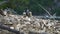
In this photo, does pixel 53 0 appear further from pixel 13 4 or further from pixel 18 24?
pixel 18 24

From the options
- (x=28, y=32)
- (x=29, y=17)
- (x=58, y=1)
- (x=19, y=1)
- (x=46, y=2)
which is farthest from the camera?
(x=58, y=1)

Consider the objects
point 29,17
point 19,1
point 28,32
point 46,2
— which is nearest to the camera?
point 28,32

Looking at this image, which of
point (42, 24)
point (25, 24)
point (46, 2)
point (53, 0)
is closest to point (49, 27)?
point (42, 24)

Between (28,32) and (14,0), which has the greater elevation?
(14,0)

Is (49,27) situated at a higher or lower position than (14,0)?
lower

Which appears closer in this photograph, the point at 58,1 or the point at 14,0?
the point at 14,0

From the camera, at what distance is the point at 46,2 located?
10797 mm

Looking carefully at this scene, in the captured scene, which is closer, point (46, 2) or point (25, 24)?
point (25, 24)

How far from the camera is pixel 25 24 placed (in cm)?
278

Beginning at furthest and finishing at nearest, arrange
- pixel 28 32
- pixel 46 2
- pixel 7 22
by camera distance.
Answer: pixel 46 2 → pixel 7 22 → pixel 28 32

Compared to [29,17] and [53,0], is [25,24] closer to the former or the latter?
[29,17]

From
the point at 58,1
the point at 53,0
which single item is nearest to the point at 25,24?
the point at 53,0

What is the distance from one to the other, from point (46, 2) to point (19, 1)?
3175mm

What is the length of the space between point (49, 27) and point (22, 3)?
527 centimetres
